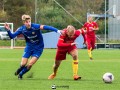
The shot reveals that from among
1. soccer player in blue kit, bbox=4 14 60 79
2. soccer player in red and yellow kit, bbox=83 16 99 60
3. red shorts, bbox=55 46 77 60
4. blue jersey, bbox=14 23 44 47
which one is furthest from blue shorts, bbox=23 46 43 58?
soccer player in red and yellow kit, bbox=83 16 99 60

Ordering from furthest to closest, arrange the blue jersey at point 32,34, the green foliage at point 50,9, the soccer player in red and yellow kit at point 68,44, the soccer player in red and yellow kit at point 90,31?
the green foliage at point 50,9, the soccer player in red and yellow kit at point 90,31, the blue jersey at point 32,34, the soccer player in red and yellow kit at point 68,44

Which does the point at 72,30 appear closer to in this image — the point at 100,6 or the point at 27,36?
the point at 27,36

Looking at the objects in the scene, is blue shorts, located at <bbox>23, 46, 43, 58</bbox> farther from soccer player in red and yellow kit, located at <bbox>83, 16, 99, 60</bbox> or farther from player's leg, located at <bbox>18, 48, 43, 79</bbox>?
soccer player in red and yellow kit, located at <bbox>83, 16, 99, 60</bbox>

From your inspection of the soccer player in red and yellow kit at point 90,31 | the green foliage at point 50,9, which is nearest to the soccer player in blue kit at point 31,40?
the soccer player in red and yellow kit at point 90,31

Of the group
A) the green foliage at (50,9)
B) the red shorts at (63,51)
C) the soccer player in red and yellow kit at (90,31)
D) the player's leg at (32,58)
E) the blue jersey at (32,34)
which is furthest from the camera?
the green foliage at (50,9)

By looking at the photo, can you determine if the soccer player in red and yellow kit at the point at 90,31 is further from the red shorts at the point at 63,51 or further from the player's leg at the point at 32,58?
the player's leg at the point at 32,58

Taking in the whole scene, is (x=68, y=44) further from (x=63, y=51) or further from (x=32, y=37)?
(x=32, y=37)

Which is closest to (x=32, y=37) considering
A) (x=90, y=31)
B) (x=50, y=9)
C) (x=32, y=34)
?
(x=32, y=34)

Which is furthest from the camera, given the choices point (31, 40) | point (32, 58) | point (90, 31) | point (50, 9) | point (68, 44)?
point (50, 9)

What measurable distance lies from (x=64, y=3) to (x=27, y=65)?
60622mm

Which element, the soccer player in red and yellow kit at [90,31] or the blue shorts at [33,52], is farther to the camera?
the soccer player in red and yellow kit at [90,31]

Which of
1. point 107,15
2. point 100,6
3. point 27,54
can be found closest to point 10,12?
point 100,6

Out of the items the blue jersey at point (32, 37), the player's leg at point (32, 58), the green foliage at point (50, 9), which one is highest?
the green foliage at point (50, 9)

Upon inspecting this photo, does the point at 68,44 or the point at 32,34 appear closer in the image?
the point at 68,44
